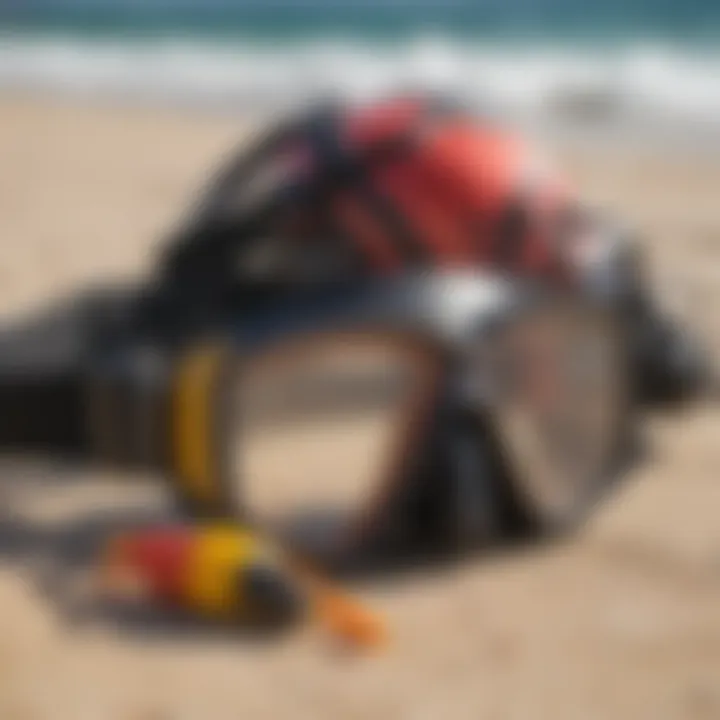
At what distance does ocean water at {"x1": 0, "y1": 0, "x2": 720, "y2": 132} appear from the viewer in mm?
6781

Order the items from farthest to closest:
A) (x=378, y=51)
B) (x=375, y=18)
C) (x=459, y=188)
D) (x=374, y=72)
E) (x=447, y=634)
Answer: (x=375, y=18) → (x=378, y=51) → (x=374, y=72) → (x=459, y=188) → (x=447, y=634)

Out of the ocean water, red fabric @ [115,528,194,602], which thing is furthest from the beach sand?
the ocean water

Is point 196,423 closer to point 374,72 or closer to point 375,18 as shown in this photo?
point 374,72

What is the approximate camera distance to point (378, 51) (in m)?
9.50

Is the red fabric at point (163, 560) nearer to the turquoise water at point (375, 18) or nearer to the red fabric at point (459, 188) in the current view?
the red fabric at point (459, 188)

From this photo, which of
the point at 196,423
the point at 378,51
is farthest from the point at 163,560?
the point at 378,51

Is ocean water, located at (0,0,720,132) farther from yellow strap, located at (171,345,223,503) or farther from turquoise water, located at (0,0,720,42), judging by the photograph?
yellow strap, located at (171,345,223,503)

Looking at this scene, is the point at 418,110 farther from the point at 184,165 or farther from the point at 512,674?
the point at 184,165

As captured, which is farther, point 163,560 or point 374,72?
point 374,72

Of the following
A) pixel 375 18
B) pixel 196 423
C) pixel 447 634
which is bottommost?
pixel 447 634

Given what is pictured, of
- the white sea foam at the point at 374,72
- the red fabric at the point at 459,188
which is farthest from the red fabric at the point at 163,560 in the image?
the white sea foam at the point at 374,72

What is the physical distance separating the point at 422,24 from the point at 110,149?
589 cm

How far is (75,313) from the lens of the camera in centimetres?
305

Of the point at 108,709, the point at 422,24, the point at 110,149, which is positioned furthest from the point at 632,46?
the point at 108,709
